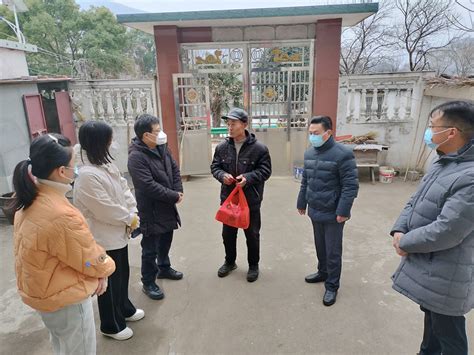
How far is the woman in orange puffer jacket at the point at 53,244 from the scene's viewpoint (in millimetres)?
1288

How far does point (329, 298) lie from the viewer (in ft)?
7.79

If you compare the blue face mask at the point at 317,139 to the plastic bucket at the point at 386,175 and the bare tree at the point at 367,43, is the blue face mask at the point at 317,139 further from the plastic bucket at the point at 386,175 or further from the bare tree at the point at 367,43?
the bare tree at the point at 367,43

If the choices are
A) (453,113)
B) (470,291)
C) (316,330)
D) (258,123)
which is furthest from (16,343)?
(258,123)

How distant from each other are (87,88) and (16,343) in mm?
4489

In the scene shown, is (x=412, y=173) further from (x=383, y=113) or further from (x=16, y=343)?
(x=16, y=343)

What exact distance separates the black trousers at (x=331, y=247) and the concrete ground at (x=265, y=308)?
174 millimetres

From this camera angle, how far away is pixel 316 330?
2.12 metres

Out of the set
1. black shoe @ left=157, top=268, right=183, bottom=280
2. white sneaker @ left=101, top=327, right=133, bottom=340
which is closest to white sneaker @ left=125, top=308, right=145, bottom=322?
white sneaker @ left=101, top=327, right=133, bottom=340

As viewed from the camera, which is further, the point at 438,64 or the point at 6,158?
the point at 438,64

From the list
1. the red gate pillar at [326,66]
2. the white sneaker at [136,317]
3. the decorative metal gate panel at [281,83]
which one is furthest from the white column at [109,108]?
the white sneaker at [136,317]

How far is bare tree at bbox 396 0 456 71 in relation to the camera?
8844mm

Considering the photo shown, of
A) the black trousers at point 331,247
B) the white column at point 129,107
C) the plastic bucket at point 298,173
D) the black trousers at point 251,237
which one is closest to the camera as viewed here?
the black trousers at point 331,247

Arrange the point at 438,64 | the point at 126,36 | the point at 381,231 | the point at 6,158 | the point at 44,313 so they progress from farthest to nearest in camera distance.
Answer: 1. the point at 126,36
2. the point at 438,64
3. the point at 6,158
4. the point at 381,231
5. the point at 44,313

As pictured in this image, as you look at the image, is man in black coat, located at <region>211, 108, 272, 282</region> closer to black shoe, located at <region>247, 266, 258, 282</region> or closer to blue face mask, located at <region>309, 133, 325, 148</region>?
black shoe, located at <region>247, 266, 258, 282</region>
